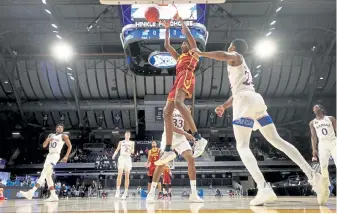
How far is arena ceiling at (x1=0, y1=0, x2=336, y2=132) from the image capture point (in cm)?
2112

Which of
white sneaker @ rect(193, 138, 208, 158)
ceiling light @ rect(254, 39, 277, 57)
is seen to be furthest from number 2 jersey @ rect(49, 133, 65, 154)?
ceiling light @ rect(254, 39, 277, 57)

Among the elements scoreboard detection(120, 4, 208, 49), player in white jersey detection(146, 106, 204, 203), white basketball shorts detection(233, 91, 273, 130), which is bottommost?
player in white jersey detection(146, 106, 204, 203)

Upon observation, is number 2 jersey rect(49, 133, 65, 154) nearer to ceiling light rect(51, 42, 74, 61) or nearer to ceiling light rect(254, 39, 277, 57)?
ceiling light rect(51, 42, 74, 61)

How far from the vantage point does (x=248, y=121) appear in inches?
177

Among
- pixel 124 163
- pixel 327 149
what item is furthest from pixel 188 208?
pixel 124 163

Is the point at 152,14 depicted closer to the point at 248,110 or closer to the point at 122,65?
the point at 248,110

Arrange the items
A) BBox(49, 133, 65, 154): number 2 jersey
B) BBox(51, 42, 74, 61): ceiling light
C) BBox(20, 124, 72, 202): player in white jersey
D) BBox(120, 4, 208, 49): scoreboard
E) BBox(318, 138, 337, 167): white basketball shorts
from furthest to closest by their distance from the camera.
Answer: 1. BBox(51, 42, 74, 61): ceiling light
2. BBox(120, 4, 208, 49): scoreboard
3. BBox(49, 133, 65, 154): number 2 jersey
4. BBox(20, 124, 72, 202): player in white jersey
5. BBox(318, 138, 337, 167): white basketball shorts

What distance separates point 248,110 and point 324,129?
151 inches

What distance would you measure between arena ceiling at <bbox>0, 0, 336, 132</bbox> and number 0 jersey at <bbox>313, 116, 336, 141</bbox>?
13113 millimetres

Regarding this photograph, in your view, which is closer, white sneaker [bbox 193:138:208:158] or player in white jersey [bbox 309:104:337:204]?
white sneaker [bbox 193:138:208:158]

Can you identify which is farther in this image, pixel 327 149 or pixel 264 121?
pixel 327 149

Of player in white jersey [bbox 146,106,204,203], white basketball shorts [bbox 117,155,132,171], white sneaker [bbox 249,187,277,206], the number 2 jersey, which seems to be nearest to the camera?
white sneaker [bbox 249,187,277,206]

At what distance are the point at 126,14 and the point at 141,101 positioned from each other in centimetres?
1775

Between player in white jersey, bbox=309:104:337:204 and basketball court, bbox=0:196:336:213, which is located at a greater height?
player in white jersey, bbox=309:104:337:204
